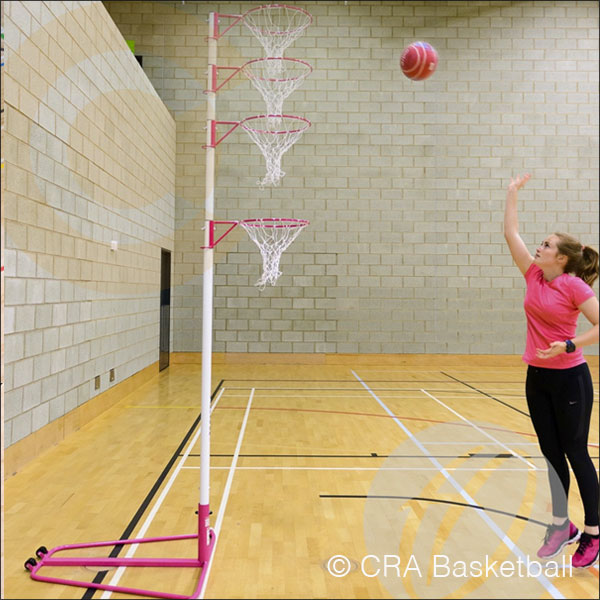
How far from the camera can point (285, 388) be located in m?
7.55

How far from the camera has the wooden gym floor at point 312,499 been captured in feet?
7.78

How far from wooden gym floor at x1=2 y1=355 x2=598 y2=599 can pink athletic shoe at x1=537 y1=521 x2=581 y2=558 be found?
0.08 meters

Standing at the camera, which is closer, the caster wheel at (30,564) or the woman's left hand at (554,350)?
the woman's left hand at (554,350)

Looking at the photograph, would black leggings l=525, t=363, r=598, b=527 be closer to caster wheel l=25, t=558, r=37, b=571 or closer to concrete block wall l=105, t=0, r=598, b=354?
caster wheel l=25, t=558, r=37, b=571

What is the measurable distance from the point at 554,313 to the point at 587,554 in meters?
1.09

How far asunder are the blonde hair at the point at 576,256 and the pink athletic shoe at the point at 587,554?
117 centimetres

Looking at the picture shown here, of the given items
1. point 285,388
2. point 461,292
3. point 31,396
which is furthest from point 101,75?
point 461,292

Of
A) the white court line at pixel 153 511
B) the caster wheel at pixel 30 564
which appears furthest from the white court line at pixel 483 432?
the caster wheel at pixel 30 564

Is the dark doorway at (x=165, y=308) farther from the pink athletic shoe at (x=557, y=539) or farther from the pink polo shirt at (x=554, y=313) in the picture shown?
the pink polo shirt at (x=554, y=313)

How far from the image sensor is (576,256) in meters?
2.35

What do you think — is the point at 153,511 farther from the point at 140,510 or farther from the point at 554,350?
the point at 554,350

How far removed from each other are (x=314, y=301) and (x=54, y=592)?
308 inches

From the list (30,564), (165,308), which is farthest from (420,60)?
(165,308)

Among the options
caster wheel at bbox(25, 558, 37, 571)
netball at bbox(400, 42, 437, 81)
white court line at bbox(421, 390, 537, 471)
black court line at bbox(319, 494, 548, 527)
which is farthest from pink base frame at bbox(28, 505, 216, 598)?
→ netball at bbox(400, 42, 437, 81)
